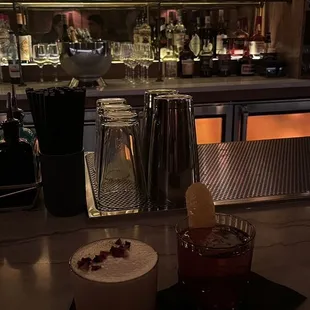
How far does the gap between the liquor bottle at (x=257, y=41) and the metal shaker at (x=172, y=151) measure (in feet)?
8.08

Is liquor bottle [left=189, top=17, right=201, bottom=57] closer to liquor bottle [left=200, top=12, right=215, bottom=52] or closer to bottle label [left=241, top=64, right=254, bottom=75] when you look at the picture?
liquor bottle [left=200, top=12, right=215, bottom=52]

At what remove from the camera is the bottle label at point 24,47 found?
2806mm

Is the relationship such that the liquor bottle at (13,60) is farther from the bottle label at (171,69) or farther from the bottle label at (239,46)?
the bottle label at (239,46)

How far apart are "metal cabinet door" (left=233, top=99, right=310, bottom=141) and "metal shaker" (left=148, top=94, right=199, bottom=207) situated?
6.03ft

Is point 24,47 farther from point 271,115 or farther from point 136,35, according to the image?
point 271,115

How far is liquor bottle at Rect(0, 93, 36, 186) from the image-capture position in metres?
0.90

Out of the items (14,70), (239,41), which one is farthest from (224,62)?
(14,70)

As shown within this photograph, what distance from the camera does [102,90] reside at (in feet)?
8.29

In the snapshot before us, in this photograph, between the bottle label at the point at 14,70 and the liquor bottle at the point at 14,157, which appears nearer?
the liquor bottle at the point at 14,157

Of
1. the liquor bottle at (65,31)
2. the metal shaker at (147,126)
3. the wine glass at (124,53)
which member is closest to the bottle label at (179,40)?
the wine glass at (124,53)

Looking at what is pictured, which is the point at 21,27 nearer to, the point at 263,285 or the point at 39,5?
the point at 39,5

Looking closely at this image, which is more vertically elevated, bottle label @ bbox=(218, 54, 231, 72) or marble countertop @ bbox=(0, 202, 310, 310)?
bottle label @ bbox=(218, 54, 231, 72)

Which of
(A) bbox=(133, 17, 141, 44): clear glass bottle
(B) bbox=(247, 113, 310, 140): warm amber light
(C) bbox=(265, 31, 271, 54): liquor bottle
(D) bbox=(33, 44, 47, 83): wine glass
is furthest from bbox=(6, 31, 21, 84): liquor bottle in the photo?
(C) bbox=(265, 31, 271, 54): liquor bottle

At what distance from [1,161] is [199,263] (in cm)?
52
